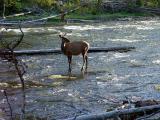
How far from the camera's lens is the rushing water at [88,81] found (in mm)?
11418

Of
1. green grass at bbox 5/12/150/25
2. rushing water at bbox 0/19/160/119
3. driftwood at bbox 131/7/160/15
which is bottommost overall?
driftwood at bbox 131/7/160/15

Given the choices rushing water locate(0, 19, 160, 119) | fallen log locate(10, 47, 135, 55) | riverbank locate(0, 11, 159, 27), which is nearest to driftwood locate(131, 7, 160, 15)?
riverbank locate(0, 11, 159, 27)

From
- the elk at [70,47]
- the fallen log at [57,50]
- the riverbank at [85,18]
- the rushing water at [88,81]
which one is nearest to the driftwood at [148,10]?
the riverbank at [85,18]

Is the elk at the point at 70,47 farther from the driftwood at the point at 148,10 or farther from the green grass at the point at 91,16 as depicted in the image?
the driftwood at the point at 148,10

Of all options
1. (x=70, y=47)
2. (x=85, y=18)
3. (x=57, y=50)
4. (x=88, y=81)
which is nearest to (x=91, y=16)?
(x=85, y=18)

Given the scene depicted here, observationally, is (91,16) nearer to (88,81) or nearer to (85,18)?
(85,18)

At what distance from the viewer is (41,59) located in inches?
773

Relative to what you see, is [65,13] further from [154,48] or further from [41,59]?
[41,59]

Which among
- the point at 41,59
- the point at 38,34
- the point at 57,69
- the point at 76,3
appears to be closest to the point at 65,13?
the point at 76,3

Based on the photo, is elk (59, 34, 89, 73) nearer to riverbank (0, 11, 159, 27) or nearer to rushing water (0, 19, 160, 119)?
rushing water (0, 19, 160, 119)

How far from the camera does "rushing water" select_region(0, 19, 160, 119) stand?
1142 centimetres

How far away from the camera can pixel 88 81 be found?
48.5 feet

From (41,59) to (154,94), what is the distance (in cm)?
790

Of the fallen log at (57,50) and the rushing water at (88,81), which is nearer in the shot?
the rushing water at (88,81)
